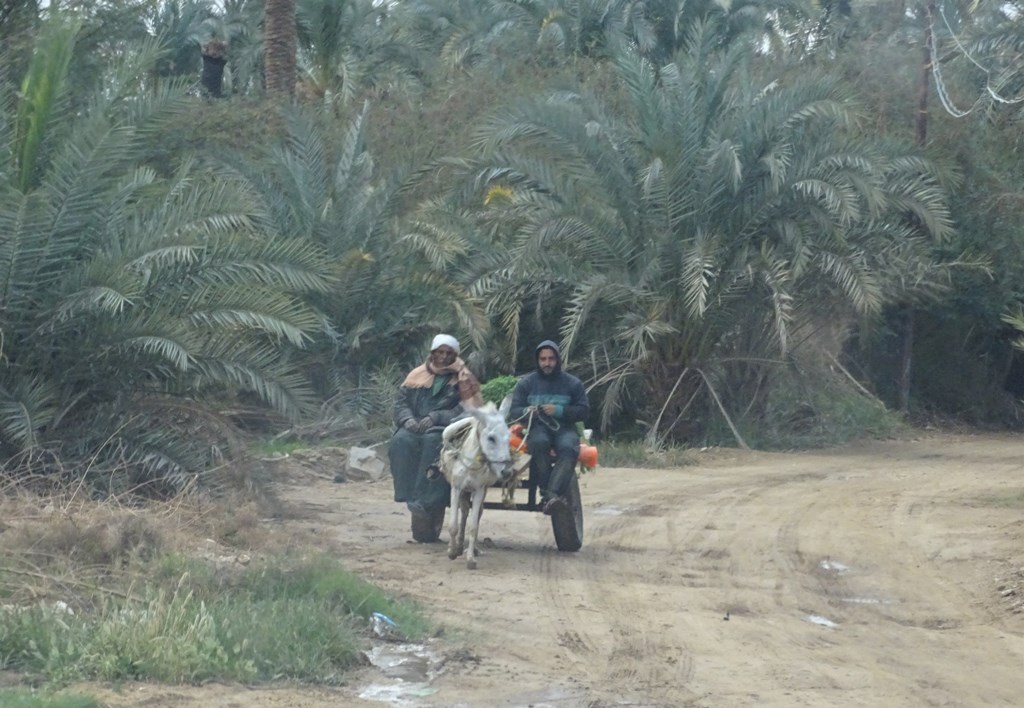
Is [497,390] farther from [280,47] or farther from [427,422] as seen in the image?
[280,47]

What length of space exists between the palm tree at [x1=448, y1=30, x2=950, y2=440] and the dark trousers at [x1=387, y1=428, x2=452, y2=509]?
8527 millimetres

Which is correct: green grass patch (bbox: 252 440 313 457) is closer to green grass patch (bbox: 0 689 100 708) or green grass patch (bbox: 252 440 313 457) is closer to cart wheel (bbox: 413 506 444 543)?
cart wheel (bbox: 413 506 444 543)

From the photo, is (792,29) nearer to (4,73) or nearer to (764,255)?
(764,255)

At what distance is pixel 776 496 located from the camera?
1554cm

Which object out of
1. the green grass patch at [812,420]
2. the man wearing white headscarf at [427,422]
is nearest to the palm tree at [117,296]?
the man wearing white headscarf at [427,422]

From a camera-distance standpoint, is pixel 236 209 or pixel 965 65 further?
pixel 965 65

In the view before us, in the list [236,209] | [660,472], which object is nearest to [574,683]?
[236,209]

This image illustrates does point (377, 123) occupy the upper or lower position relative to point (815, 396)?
upper

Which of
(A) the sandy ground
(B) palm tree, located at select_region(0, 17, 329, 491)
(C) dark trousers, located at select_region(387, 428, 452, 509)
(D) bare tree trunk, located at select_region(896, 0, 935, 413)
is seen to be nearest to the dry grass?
(A) the sandy ground

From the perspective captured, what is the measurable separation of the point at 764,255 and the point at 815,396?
12.4 ft

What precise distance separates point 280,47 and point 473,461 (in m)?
16.5

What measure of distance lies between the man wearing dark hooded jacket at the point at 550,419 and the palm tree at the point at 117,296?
2.17 m

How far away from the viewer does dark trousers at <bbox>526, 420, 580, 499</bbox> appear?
36.4ft

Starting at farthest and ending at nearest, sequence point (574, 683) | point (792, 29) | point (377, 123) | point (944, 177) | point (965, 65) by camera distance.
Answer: point (792, 29) → point (965, 65) → point (377, 123) → point (944, 177) → point (574, 683)
